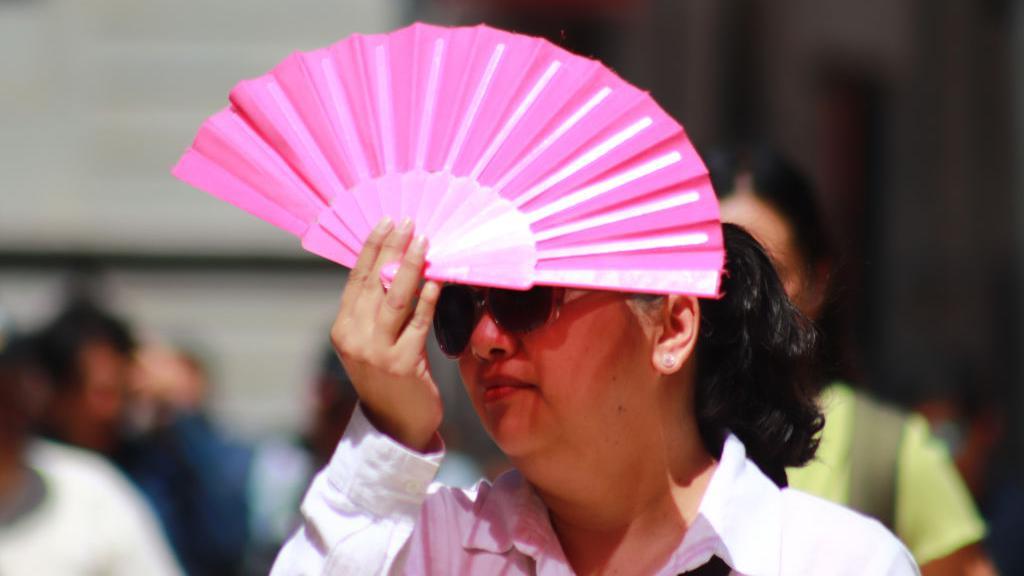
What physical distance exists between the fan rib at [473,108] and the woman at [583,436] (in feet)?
0.48

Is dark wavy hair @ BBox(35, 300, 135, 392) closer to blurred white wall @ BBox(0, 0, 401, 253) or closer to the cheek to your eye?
A: blurred white wall @ BBox(0, 0, 401, 253)

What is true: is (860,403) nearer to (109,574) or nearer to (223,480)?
(109,574)

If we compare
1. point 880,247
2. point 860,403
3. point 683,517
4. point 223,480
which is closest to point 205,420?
point 223,480

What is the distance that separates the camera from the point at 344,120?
2479mm

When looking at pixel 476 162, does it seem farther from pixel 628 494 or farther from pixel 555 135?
pixel 628 494

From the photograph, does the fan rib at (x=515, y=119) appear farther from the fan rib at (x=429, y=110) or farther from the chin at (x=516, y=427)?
the chin at (x=516, y=427)

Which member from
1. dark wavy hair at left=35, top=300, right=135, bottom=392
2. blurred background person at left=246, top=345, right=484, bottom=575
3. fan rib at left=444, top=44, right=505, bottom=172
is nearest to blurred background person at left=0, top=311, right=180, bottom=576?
blurred background person at left=246, top=345, right=484, bottom=575

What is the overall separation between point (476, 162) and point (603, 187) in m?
0.16

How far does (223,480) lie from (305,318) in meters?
4.15

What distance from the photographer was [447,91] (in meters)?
2.47

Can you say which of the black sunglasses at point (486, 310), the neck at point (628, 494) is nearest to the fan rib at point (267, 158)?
the black sunglasses at point (486, 310)

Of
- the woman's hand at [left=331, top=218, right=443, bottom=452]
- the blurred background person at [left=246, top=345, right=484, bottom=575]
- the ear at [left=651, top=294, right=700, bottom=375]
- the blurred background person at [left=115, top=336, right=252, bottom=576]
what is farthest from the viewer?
the blurred background person at [left=115, top=336, right=252, bottom=576]

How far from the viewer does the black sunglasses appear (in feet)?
7.93

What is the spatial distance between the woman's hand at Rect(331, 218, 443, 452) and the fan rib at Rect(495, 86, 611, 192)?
14 cm
